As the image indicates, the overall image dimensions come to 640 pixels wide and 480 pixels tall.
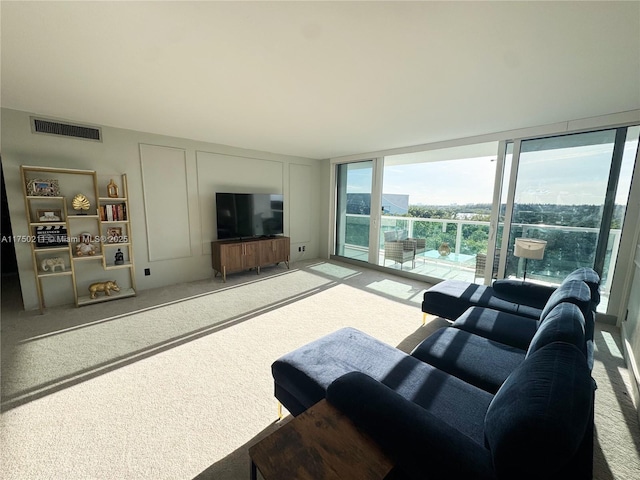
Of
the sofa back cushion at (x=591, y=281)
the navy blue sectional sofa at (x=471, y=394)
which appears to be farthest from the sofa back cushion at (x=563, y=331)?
the sofa back cushion at (x=591, y=281)

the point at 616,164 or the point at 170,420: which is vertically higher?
the point at 616,164

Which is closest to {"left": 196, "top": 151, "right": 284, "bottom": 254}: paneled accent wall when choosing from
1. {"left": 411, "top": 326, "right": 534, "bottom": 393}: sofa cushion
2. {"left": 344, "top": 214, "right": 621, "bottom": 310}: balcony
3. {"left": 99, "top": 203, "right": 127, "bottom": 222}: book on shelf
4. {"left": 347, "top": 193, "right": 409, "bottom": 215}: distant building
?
{"left": 99, "top": 203, "right": 127, "bottom": 222}: book on shelf

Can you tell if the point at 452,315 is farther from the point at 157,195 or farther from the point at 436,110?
the point at 157,195

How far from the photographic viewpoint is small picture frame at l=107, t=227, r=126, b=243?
3500 millimetres

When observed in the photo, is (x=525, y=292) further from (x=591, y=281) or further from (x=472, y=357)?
(x=472, y=357)

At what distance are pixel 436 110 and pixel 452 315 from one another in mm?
2096

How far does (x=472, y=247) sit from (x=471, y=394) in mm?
3550

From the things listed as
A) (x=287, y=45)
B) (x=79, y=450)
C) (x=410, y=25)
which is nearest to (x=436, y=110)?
(x=410, y=25)

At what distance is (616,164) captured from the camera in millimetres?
2871

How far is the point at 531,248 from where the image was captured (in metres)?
3.01

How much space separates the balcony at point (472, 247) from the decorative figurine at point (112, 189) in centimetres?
406

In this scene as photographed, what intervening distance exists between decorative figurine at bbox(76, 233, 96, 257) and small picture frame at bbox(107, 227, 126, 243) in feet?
0.65

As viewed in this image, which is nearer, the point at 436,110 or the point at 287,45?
the point at 287,45

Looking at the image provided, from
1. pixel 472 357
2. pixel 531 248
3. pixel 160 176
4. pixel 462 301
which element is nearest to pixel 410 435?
pixel 472 357
